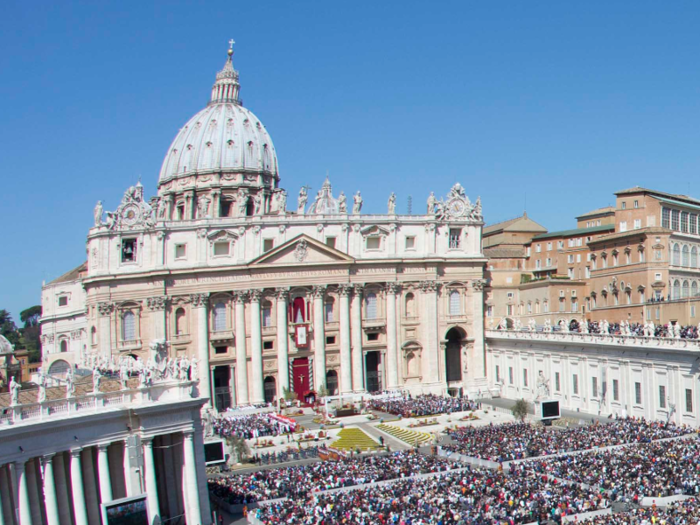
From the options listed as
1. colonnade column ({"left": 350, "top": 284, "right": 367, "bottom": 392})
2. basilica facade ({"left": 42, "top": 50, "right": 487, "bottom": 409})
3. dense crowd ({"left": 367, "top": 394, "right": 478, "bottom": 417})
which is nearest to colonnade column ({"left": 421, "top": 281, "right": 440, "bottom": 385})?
basilica facade ({"left": 42, "top": 50, "right": 487, "bottom": 409})

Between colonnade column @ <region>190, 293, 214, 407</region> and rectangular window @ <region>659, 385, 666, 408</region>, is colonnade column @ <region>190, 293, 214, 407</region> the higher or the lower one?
the higher one

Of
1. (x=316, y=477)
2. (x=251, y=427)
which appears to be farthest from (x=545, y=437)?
(x=251, y=427)

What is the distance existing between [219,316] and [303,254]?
30.8 feet

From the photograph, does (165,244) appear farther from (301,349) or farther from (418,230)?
(418,230)

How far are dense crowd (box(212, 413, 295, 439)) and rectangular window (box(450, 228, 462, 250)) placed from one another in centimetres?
2647

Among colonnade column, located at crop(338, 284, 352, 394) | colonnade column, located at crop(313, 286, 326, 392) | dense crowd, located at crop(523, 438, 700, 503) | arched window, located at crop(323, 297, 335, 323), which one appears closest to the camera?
dense crowd, located at crop(523, 438, 700, 503)

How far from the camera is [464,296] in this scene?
83688 mm

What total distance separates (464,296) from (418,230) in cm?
784

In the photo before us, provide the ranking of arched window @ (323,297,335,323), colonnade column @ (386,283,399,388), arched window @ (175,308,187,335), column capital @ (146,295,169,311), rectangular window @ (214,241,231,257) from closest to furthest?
1. column capital @ (146,295,169,311)
2. arched window @ (175,308,187,335)
3. rectangular window @ (214,241,231,257)
4. arched window @ (323,297,335,323)
5. colonnade column @ (386,283,399,388)

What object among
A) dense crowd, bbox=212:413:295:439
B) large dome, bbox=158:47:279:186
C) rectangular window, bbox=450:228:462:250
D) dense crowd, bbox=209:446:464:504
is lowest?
dense crowd, bbox=212:413:295:439

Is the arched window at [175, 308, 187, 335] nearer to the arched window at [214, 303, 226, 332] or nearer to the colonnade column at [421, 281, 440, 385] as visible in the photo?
the arched window at [214, 303, 226, 332]

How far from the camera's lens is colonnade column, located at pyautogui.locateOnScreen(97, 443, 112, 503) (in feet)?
110

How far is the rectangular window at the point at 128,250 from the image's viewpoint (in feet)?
252

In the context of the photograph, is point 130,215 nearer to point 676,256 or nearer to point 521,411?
point 521,411
